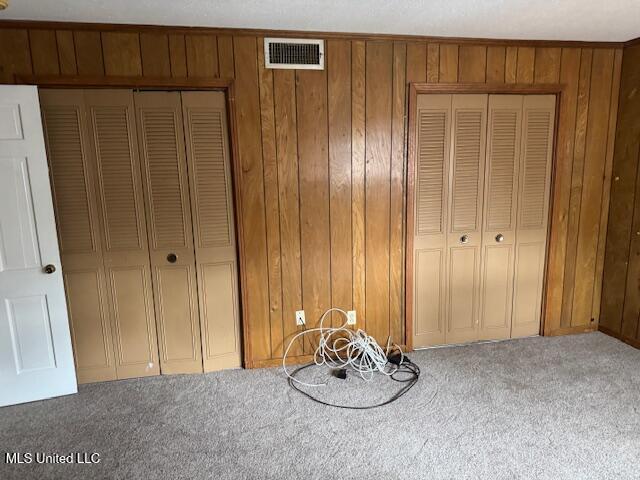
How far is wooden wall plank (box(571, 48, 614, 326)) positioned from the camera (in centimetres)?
312

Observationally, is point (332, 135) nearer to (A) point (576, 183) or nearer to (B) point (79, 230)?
(B) point (79, 230)

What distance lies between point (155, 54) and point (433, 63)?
1.90 m

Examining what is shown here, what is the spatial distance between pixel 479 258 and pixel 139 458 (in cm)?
271

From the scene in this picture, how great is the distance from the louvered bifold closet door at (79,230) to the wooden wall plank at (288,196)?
1227 millimetres

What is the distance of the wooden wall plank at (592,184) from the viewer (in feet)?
10.3

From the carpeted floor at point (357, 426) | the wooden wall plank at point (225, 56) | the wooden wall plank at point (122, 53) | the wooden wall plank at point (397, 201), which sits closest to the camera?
the carpeted floor at point (357, 426)

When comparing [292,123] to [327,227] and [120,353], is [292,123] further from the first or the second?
[120,353]

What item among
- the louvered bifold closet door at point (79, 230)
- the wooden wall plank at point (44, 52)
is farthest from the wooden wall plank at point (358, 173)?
the wooden wall plank at point (44, 52)

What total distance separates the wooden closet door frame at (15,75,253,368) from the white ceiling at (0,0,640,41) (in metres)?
0.32

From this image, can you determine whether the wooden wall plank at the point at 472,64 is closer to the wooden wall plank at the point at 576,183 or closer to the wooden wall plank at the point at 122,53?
the wooden wall plank at the point at 576,183

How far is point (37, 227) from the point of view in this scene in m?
2.44

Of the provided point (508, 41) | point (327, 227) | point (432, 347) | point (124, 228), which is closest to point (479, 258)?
point (432, 347)

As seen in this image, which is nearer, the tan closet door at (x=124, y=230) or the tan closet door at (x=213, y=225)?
the tan closet door at (x=124, y=230)

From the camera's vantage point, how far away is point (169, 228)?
107 inches
